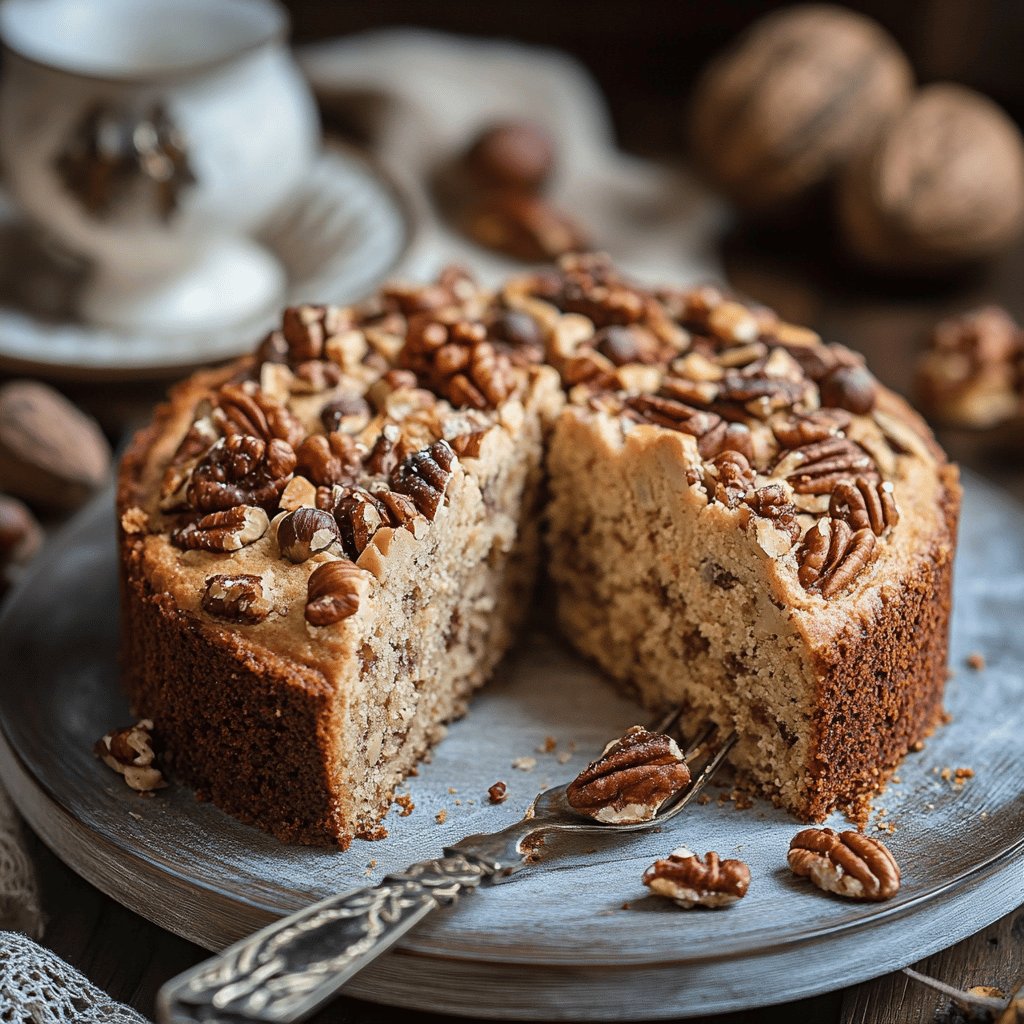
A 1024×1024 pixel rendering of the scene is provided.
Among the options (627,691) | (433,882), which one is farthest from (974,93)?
(433,882)

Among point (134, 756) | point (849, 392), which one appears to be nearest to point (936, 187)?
point (849, 392)

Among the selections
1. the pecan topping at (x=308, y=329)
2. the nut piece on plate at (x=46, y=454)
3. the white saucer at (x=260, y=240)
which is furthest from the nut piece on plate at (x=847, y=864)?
the white saucer at (x=260, y=240)

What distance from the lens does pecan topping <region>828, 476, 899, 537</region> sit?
2408 mm

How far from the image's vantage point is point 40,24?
3797 millimetres

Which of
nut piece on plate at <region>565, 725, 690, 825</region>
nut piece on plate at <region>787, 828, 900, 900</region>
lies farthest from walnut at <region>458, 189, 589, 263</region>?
nut piece on plate at <region>787, 828, 900, 900</region>

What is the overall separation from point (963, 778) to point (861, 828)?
0.81 ft

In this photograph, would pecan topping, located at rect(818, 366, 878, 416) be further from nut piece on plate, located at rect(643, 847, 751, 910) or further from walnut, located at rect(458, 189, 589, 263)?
walnut, located at rect(458, 189, 589, 263)

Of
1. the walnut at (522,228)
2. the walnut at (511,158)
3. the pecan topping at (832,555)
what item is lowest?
the walnut at (522,228)

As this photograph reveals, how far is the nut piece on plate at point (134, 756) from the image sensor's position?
2.33 meters

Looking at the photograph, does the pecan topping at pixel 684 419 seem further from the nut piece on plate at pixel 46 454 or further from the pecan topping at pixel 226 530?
the nut piece on plate at pixel 46 454

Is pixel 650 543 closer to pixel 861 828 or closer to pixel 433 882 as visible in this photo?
pixel 861 828

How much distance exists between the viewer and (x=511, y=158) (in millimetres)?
4402

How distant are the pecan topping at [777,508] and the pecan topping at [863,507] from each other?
0.09 meters

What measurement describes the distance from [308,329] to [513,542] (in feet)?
1.98
